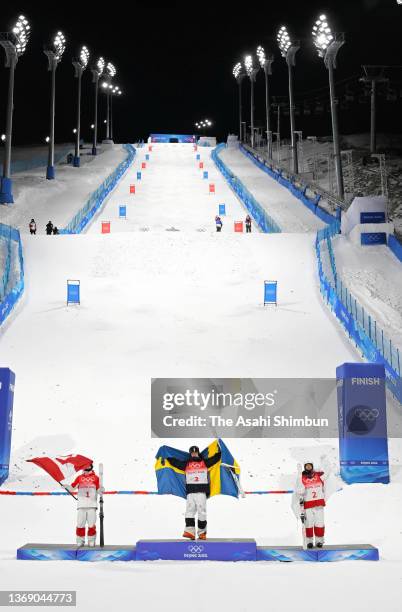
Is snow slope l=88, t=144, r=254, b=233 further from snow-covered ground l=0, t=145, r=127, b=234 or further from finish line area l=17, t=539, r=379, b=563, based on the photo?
finish line area l=17, t=539, r=379, b=563

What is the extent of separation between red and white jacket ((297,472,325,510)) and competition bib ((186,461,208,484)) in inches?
46.0

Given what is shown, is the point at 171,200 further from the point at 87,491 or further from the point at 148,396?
the point at 87,491

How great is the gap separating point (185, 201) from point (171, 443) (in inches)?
1460

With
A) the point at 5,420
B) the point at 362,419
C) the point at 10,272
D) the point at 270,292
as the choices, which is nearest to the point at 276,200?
the point at 10,272

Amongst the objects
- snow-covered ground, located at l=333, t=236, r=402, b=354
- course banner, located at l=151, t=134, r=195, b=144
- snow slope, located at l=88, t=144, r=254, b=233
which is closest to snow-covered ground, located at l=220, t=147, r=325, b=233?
snow slope, located at l=88, t=144, r=254, b=233

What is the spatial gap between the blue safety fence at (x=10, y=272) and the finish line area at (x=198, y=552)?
45.1ft

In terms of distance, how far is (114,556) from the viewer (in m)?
8.77

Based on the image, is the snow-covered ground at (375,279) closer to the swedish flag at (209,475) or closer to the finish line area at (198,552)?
the swedish flag at (209,475)

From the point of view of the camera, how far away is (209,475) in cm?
987

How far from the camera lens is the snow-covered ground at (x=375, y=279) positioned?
74.6 feet

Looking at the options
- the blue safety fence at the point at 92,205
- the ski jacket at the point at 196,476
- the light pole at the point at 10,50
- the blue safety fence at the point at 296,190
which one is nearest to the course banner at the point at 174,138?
the blue safety fence at the point at 296,190

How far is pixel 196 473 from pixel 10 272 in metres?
19.4

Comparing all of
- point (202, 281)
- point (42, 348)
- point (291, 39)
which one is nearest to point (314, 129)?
point (291, 39)

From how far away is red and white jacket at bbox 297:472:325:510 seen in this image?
9367 mm
